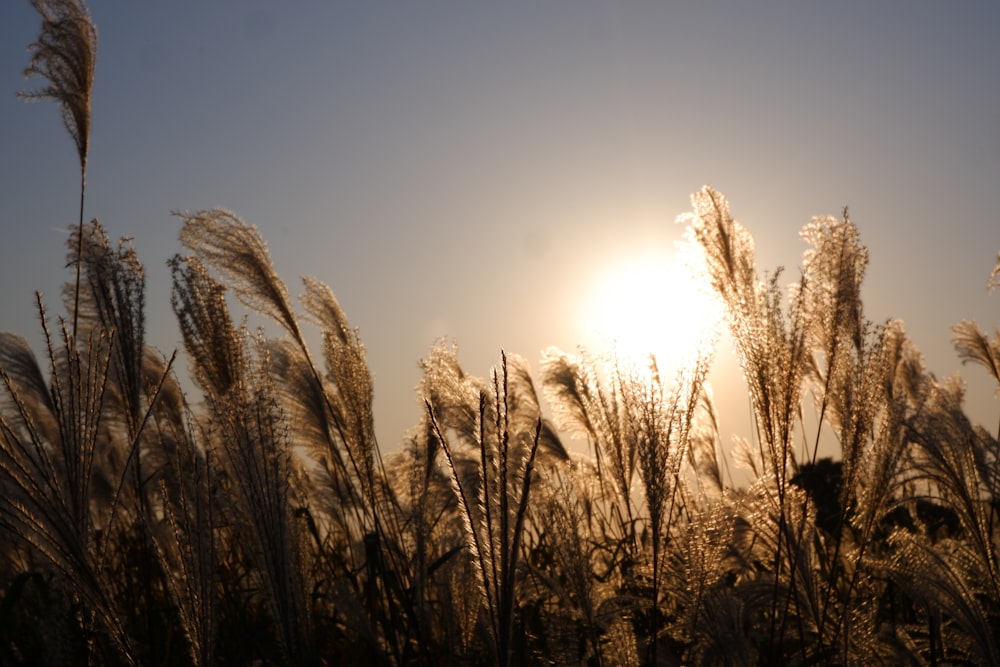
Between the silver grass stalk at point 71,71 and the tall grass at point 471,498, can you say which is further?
the silver grass stalk at point 71,71

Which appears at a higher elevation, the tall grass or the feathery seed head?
the feathery seed head

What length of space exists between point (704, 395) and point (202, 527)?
3.57 metres

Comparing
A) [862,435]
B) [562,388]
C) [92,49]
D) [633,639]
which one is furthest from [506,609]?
[562,388]

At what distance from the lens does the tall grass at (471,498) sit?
185 cm

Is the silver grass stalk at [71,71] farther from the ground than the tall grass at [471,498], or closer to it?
farther from the ground

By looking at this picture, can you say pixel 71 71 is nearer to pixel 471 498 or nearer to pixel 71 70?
pixel 71 70

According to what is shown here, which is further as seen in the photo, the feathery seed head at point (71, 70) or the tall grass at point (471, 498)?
the feathery seed head at point (71, 70)

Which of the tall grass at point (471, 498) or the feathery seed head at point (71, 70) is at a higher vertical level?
the feathery seed head at point (71, 70)

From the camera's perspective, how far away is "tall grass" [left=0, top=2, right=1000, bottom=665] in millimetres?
1847

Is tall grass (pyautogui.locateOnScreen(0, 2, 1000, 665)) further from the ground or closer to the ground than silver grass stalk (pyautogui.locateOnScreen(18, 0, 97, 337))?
closer to the ground

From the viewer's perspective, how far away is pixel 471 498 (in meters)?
1.94

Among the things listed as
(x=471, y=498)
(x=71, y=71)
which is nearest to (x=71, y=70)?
(x=71, y=71)

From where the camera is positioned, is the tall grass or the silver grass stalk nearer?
the tall grass

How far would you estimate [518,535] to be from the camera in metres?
1.44
